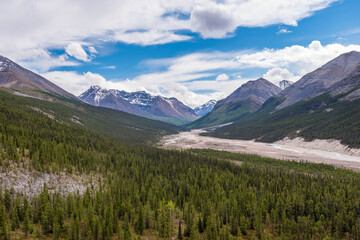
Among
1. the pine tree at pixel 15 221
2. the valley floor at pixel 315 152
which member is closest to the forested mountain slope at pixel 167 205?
the pine tree at pixel 15 221

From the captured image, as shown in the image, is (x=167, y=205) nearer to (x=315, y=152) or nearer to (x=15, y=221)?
(x=15, y=221)

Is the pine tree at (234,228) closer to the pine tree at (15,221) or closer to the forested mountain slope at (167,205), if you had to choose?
the forested mountain slope at (167,205)

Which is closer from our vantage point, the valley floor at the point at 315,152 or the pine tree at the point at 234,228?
the pine tree at the point at 234,228

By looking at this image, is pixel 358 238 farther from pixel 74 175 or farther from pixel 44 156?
pixel 44 156

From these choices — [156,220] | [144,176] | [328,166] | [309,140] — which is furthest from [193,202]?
[309,140]

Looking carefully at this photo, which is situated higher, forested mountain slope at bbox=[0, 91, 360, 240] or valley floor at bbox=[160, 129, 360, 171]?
valley floor at bbox=[160, 129, 360, 171]

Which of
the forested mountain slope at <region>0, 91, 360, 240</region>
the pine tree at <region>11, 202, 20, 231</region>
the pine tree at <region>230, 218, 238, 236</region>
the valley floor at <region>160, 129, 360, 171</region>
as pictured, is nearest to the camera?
the pine tree at <region>11, 202, 20, 231</region>

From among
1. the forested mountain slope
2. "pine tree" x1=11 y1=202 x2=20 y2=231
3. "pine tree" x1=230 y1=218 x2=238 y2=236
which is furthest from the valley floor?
"pine tree" x1=11 y1=202 x2=20 y2=231

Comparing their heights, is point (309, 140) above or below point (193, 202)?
above

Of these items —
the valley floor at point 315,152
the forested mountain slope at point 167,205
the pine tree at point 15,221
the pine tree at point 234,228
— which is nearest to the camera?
the pine tree at point 15,221

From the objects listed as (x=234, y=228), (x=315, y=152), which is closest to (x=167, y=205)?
(x=234, y=228)

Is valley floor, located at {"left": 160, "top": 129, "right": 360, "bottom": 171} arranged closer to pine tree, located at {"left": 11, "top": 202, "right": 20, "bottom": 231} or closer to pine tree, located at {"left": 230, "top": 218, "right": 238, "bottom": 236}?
pine tree, located at {"left": 230, "top": 218, "right": 238, "bottom": 236}
